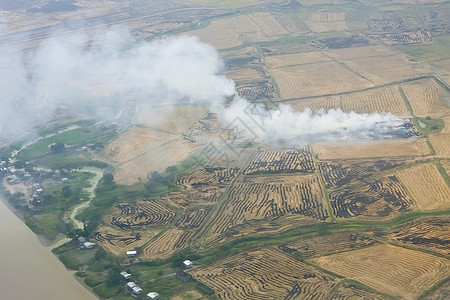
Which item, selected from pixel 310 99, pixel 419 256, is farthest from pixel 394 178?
pixel 310 99

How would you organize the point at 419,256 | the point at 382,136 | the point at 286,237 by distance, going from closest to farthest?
the point at 419,256 < the point at 286,237 < the point at 382,136

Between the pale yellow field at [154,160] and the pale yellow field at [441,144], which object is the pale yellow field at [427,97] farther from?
the pale yellow field at [154,160]

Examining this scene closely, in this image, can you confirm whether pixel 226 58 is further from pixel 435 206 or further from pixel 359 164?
pixel 435 206

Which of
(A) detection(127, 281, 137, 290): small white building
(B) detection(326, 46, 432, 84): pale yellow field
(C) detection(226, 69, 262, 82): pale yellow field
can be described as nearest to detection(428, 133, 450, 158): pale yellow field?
(B) detection(326, 46, 432, 84): pale yellow field

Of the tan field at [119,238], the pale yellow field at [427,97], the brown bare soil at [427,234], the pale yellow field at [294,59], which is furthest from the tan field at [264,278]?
the pale yellow field at [294,59]

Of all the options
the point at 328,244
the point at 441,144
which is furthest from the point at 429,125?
the point at 328,244

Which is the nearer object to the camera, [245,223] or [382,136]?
[245,223]

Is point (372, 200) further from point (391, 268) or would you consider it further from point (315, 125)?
point (315, 125)
